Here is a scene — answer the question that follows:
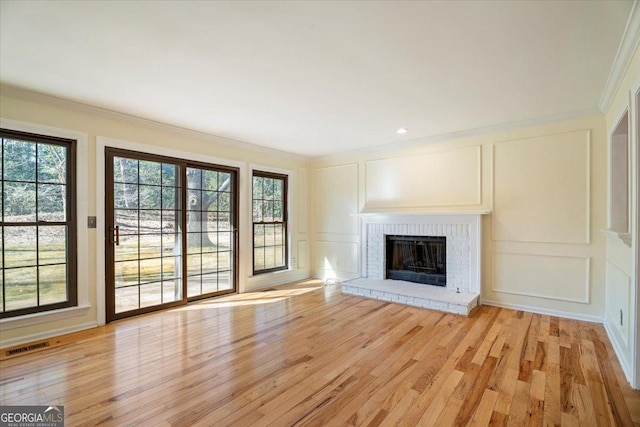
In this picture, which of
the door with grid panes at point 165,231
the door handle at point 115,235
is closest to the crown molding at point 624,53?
the door with grid panes at point 165,231

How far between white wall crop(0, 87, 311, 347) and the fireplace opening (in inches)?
81.5

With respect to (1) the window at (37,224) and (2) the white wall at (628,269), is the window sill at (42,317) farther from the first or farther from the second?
(2) the white wall at (628,269)

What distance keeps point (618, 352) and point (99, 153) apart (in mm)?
5651

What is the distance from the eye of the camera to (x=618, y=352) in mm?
2664

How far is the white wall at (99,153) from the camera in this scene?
299 cm

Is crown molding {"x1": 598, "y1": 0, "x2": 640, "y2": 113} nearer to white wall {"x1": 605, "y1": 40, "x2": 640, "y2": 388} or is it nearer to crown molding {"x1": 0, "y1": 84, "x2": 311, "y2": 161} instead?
white wall {"x1": 605, "y1": 40, "x2": 640, "y2": 388}

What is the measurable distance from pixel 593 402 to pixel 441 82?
2.73 meters

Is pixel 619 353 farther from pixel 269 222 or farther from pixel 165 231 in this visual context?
pixel 165 231

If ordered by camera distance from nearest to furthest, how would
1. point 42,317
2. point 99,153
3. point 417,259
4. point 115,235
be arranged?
1. point 42,317
2. point 99,153
3. point 115,235
4. point 417,259

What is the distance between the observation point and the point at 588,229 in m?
3.57

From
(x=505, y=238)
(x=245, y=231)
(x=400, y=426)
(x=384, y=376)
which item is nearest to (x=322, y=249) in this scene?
(x=245, y=231)

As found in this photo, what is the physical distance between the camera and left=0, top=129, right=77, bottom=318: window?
295 cm

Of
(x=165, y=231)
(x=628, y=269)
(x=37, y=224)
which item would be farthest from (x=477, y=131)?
(x=37, y=224)

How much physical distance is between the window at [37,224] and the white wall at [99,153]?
16cm
